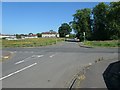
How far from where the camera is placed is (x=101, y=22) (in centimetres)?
10206

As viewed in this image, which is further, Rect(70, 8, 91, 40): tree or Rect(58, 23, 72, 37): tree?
Rect(58, 23, 72, 37): tree

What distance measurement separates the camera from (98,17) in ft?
341

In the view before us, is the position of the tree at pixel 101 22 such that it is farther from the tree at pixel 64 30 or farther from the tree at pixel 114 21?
the tree at pixel 64 30

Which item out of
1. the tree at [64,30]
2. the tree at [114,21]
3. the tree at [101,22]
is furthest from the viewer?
the tree at [64,30]

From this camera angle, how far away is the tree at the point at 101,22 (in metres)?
99.6

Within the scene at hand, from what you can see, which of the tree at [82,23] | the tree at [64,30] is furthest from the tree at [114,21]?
the tree at [64,30]

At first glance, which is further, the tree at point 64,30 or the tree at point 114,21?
the tree at point 64,30

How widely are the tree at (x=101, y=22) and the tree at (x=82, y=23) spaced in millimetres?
3804

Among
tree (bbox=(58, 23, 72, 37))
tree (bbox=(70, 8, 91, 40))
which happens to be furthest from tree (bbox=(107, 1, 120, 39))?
tree (bbox=(58, 23, 72, 37))

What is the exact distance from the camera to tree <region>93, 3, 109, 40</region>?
327 feet

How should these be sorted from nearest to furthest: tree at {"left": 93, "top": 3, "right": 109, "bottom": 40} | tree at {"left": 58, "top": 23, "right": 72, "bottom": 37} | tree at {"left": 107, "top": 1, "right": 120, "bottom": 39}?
1. tree at {"left": 107, "top": 1, "right": 120, "bottom": 39}
2. tree at {"left": 93, "top": 3, "right": 109, "bottom": 40}
3. tree at {"left": 58, "top": 23, "right": 72, "bottom": 37}

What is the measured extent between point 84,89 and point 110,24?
85.5m

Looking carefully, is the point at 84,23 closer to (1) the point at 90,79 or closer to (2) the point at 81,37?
(2) the point at 81,37

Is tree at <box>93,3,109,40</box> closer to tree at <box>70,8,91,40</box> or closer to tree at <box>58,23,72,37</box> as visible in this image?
tree at <box>70,8,91,40</box>
